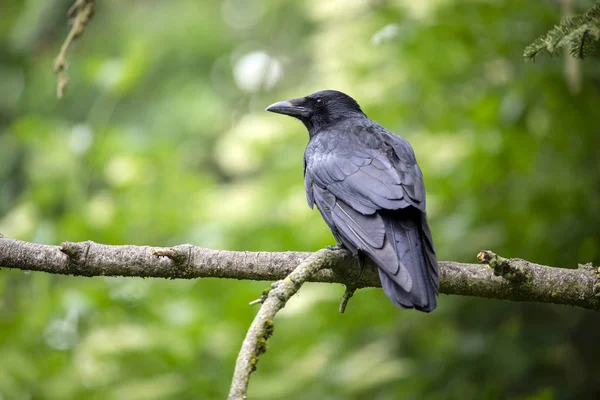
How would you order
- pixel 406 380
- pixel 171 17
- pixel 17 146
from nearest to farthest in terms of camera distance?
pixel 406 380 < pixel 17 146 < pixel 171 17

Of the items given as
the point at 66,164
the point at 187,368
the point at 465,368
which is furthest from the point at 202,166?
the point at 465,368

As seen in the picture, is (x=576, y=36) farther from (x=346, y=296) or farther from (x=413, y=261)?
(x=346, y=296)

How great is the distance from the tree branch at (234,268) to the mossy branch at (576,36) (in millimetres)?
992

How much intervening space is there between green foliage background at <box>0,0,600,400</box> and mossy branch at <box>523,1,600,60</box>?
1.85 m

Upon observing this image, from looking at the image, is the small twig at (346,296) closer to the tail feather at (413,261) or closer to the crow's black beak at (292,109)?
the tail feather at (413,261)

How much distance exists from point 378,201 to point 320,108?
174 centimetres

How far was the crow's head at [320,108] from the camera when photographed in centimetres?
487

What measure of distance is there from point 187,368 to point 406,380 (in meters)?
1.57

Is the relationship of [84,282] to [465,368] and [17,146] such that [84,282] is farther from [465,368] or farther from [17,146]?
[465,368]

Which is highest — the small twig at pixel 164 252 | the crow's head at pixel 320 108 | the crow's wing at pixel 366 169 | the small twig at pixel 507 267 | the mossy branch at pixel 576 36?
the crow's head at pixel 320 108

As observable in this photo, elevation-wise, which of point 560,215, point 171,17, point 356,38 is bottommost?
point 560,215

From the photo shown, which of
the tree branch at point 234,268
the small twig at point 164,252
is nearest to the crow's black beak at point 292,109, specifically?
the tree branch at point 234,268

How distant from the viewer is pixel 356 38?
5.21 metres

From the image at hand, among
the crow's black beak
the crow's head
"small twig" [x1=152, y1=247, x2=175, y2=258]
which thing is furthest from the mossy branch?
the crow's black beak
